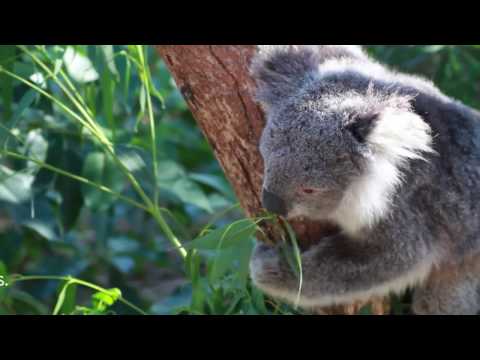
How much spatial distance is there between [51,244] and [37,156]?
4.12ft

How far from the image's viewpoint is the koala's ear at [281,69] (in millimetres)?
2744

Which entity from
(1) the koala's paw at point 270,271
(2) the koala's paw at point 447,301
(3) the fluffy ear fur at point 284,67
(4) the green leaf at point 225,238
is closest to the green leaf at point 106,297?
(4) the green leaf at point 225,238

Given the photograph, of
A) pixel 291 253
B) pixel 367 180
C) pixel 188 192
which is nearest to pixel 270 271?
pixel 291 253

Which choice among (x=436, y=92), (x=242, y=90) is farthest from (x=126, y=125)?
(x=436, y=92)

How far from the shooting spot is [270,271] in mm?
2838

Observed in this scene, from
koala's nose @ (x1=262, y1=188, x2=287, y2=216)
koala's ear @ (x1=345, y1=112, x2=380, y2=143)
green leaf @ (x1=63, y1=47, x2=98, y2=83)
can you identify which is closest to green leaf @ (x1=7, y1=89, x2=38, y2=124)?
green leaf @ (x1=63, y1=47, x2=98, y2=83)

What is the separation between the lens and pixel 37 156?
3672 mm

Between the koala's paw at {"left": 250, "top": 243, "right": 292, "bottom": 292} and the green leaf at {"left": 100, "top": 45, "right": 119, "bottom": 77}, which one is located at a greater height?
the green leaf at {"left": 100, "top": 45, "right": 119, "bottom": 77}

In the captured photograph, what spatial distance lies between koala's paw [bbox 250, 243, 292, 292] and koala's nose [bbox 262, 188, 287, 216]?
13.1 inches

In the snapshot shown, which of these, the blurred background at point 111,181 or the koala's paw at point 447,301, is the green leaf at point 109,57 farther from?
the koala's paw at point 447,301

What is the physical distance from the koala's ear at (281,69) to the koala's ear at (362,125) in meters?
0.31

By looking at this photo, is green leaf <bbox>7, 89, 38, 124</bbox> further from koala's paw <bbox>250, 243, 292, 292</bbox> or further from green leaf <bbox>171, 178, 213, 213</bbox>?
green leaf <bbox>171, 178, 213, 213</bbox>

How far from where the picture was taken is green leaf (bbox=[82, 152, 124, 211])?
12.2 feet
